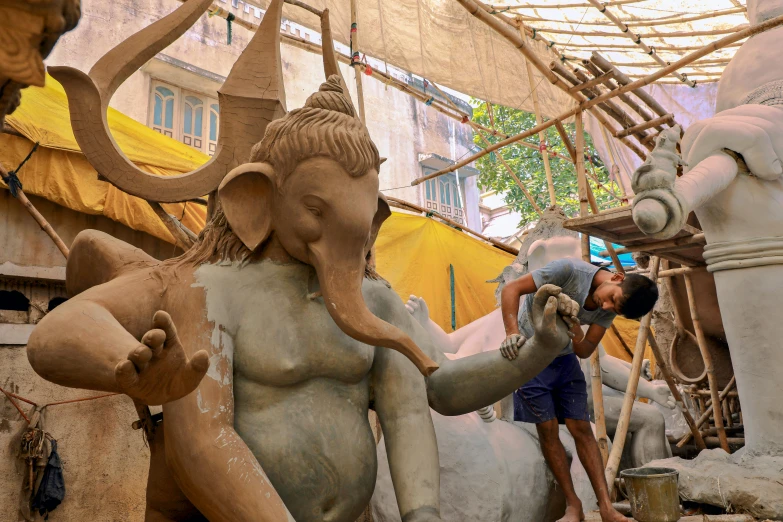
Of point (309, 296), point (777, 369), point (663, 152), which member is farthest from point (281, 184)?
point (777, 369)

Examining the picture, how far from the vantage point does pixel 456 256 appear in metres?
6.87

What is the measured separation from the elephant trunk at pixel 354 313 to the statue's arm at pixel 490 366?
26cm

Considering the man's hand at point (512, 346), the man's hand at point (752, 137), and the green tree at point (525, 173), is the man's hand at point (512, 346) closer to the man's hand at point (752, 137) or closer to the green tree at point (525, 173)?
the man's hand at point (752, 137)

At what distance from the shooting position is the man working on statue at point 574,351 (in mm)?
2645

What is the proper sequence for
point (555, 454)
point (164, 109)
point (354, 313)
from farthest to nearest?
1. point (164, 109)
2. point (555, 454)
3. point (354, 313)

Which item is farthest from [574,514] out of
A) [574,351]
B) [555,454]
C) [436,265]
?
[436,265]

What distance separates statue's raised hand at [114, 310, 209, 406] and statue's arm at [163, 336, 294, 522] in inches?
11.8

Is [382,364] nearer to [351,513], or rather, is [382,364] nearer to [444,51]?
[351,513]

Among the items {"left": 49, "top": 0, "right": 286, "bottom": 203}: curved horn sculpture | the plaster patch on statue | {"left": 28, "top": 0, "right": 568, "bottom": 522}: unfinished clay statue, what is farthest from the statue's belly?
{"left": 49, "top": 0, "right": 286, "bottom": 203}: curved horn sculpture

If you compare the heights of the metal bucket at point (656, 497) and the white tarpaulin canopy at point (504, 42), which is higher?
the white tarpaulin canopy at point (504, 42)

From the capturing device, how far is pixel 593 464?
298 centimetres

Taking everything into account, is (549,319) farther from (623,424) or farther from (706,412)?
(706,412)

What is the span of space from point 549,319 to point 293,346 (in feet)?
1.93

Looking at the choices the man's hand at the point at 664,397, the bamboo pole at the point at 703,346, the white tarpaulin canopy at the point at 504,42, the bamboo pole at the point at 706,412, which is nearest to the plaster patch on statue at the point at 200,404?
the man's hand at the point at 664,397
